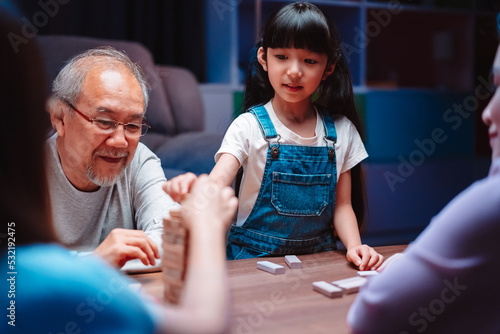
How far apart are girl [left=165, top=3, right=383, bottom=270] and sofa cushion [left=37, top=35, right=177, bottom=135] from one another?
116cm

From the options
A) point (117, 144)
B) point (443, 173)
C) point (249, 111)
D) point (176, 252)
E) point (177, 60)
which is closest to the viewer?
point (176, 252)

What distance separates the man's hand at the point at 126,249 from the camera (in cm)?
103

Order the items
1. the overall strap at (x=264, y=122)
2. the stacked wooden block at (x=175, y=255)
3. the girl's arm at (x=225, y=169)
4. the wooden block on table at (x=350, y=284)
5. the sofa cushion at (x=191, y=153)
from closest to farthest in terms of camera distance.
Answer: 1. the stacked wooden block at (x=175, y=255)
2. the wooden block on table at (x=350, y=284)
3. the girl's arm at (x=225, y=169)
4. the overall strap at (x=264, y=122)
5. the sofa cushion at (x=191, y=153)

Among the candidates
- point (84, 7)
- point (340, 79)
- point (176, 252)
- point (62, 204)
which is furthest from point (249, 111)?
point (84, 7)

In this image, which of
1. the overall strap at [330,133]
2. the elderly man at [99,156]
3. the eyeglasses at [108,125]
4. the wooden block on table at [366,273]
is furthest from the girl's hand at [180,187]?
the overall strap at [330,133]

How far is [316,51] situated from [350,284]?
704 millimetres

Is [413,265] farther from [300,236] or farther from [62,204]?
[62,204]

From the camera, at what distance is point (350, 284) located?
90cm

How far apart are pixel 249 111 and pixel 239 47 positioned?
2201 mm

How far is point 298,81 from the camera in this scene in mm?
1382

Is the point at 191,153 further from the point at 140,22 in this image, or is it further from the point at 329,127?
the point at 140,22

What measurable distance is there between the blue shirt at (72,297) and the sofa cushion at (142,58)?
2.03 m

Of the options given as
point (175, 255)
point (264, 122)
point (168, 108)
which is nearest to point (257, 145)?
point (264, 122)

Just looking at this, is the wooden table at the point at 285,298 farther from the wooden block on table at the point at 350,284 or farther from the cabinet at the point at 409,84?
the cabinet at the point at 409,84
